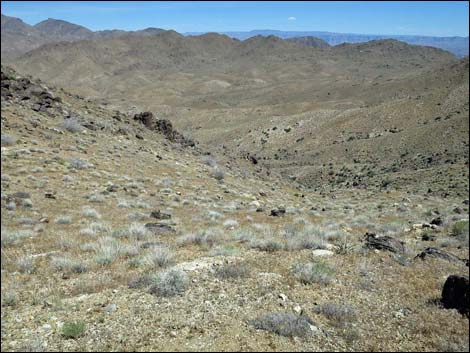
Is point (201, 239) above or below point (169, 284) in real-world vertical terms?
below

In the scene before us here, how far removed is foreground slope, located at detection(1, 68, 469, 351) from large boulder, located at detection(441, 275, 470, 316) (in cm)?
18

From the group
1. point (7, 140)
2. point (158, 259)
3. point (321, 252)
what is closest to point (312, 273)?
point (321, 252)

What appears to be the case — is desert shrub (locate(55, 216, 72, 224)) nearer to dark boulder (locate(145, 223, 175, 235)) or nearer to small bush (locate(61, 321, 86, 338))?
dark boulder (locate(145, 223, 175, 235))

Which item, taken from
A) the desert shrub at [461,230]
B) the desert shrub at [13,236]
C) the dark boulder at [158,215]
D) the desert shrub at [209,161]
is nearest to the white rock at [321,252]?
the dark boulder at [158,215]

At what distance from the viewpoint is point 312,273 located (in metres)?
7.93

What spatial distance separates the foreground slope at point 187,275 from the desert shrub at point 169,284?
2 centimetres

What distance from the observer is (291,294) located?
7223 mm

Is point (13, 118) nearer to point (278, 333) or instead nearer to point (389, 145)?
point (278, 333)

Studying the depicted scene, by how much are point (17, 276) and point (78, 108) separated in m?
25.1

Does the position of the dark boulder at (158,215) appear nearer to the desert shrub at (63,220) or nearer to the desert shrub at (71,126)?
the desert shrub at (63,220)

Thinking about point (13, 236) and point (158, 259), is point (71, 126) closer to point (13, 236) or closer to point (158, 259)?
Result: point (13, 236)

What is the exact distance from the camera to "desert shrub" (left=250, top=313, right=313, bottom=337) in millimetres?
5793

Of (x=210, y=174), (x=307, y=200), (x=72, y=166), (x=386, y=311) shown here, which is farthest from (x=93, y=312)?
(x=307, y=200)

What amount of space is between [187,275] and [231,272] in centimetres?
84
